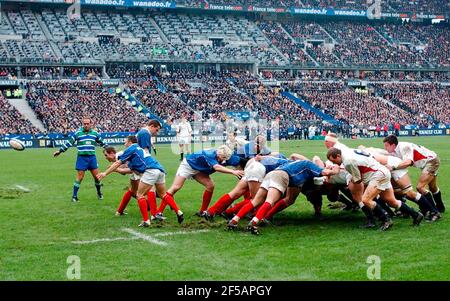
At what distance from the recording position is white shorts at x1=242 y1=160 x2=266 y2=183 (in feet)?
37.1

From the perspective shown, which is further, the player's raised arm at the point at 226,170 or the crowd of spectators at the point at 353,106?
the crowd of spectators at the point at 353,106

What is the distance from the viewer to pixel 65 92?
172 feet

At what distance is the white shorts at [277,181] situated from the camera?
10.5 m

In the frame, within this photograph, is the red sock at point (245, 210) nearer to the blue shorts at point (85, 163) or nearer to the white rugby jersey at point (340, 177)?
the white rugby jersey at point (340, 177)

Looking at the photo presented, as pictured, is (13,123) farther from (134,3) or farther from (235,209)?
(235,209)

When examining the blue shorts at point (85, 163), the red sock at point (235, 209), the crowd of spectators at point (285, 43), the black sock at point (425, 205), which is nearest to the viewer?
the black sock at point (425, 205)

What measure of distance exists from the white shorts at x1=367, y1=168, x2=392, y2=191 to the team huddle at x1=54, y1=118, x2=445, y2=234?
2cm

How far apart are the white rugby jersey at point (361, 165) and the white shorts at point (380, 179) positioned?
2 cm

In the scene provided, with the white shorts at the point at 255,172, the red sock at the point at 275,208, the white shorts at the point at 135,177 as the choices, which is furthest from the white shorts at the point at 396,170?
the white shorts at the point at 135,177

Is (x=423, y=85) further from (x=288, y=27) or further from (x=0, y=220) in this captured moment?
(x=0, y=220)

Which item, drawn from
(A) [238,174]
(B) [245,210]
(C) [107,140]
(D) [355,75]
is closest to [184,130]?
(A) [238,174]

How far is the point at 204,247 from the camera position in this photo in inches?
365

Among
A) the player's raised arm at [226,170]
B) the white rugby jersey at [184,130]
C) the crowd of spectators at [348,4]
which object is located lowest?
the white rugby jersey at [184,130]

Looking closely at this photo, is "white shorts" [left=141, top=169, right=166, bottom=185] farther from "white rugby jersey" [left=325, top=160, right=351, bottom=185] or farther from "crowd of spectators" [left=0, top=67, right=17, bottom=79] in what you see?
"crowd of spectators" [left=0, top=67, right=17, bottom=79]
